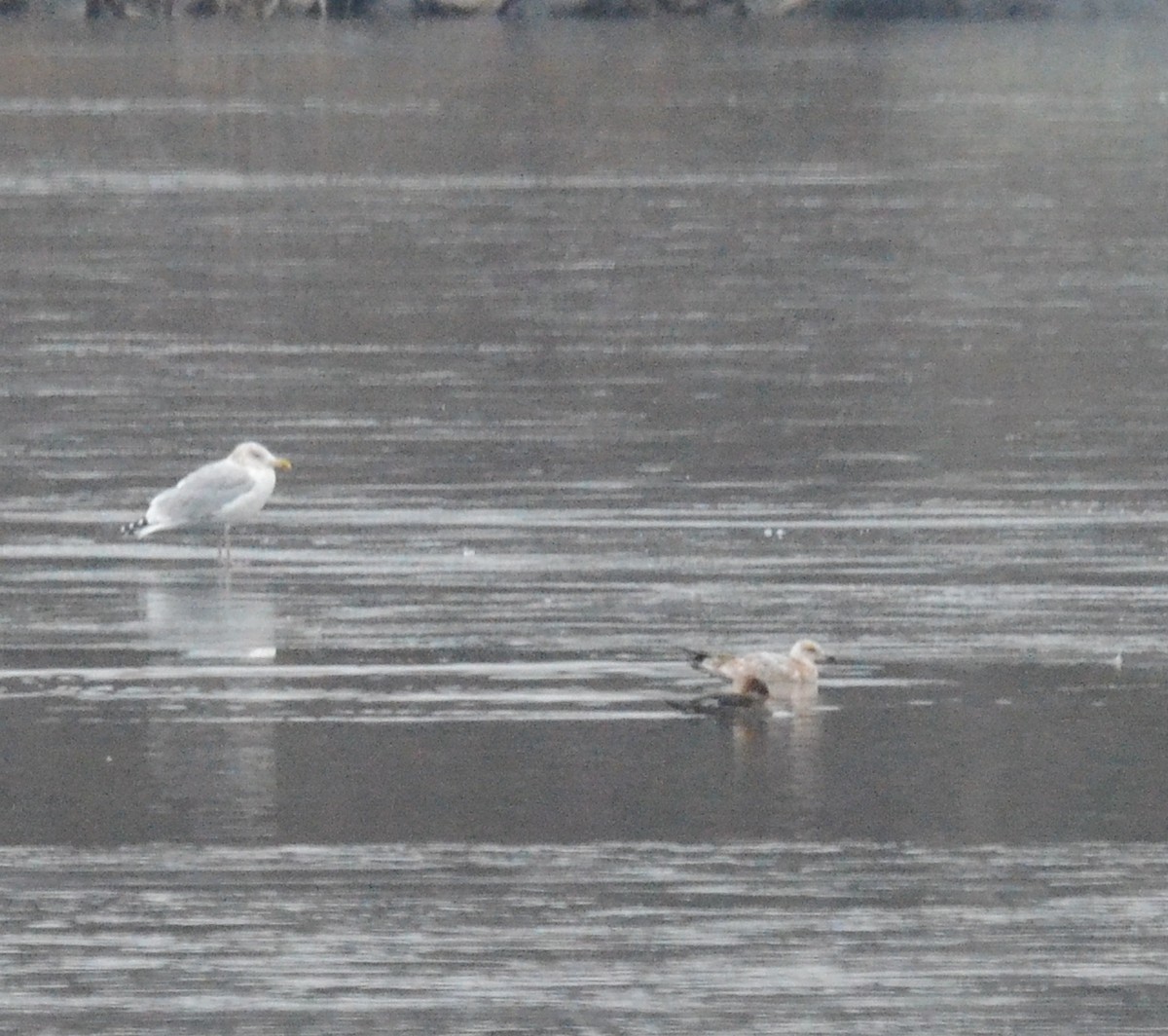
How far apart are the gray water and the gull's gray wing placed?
0.19m

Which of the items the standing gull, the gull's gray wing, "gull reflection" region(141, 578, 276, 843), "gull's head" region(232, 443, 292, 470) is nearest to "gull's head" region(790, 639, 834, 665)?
"gull reflection" region(141, 578, 276, 843)

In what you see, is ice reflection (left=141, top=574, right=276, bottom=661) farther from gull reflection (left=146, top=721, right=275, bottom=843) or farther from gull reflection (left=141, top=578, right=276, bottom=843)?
gull reflection (left=146, top=721, right=275, bottom=843)

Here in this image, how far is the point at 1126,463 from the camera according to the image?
14672 mm

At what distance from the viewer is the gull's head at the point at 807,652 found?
396 inches

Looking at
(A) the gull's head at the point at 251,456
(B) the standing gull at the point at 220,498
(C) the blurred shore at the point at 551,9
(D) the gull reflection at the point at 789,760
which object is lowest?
(D) the gull reflection at the point at 789,760

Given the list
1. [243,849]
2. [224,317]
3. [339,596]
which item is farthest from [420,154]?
[243,849]

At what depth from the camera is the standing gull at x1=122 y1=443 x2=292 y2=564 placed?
12.5 meters

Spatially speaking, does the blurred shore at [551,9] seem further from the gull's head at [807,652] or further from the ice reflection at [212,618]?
the gull's head at [807,652]

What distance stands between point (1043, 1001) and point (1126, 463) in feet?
25.3

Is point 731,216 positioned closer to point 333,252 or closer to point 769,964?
point 333,252

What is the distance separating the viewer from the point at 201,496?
41.0 feet

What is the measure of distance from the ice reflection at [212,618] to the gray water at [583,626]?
0.03 meters

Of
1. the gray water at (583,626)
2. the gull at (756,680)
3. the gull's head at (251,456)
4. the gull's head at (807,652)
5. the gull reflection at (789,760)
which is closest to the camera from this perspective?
the gray water at (583,626)

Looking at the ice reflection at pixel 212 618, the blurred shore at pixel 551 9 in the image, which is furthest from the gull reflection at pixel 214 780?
the blurred shore at pixel 551 9
